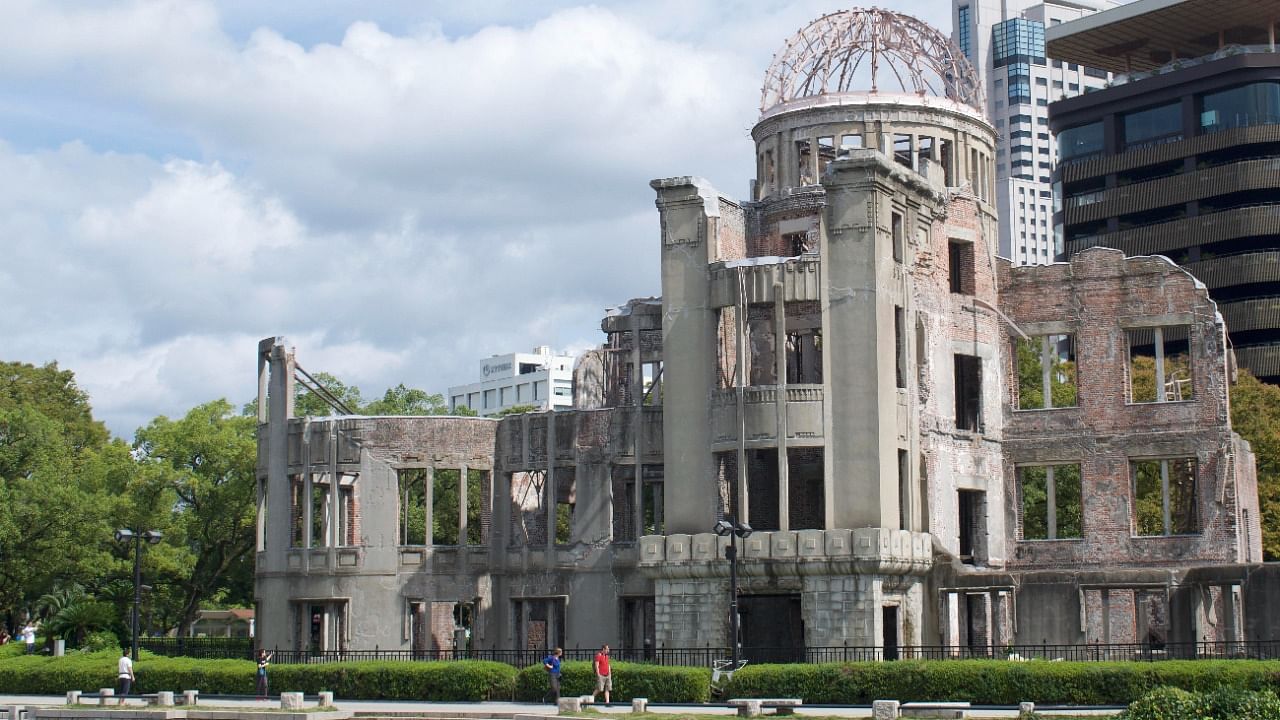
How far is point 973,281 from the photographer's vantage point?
5069 cm

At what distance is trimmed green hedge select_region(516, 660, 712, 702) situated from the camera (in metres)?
36.7

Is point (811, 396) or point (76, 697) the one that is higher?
point (811, 396)

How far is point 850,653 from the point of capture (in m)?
42.2

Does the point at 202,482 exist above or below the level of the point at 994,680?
above

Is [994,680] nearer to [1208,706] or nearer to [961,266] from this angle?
[1208,706]

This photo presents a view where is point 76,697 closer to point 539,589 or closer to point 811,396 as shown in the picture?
point 539,589

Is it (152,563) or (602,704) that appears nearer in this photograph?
(602,704)

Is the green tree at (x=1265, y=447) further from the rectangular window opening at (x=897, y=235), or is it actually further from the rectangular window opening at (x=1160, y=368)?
the rectangular window opening at (x=897, y=235)

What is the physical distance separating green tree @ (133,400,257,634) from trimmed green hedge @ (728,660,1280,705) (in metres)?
30.6

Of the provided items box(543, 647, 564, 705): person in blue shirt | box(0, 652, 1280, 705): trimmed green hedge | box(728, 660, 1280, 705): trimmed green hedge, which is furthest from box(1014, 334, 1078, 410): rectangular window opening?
box(543, 647, 564, 705): person in blue shirt

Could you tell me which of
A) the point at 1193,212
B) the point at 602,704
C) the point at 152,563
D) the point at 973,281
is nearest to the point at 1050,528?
the point at 973,281

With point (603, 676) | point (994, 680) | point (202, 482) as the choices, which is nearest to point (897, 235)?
point (994, 680)

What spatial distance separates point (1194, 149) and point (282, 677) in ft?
255

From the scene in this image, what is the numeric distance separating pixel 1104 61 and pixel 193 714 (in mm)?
86690
